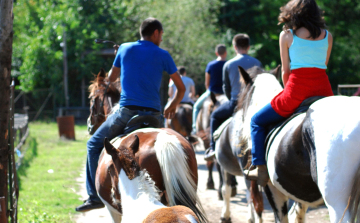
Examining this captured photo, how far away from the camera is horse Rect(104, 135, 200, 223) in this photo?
2.57m

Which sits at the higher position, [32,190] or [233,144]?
[233,144]

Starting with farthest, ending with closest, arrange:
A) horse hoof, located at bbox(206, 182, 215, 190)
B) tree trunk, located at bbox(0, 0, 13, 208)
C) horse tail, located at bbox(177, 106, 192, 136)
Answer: horse tail, located at bbox(177, 106, 192, 136)
horse hoof, located at bbox(206, 182, 215, 190)
tree trunk, located at bbox(0, 0, 13, 208)

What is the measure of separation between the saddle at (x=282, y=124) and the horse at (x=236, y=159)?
0.74 m

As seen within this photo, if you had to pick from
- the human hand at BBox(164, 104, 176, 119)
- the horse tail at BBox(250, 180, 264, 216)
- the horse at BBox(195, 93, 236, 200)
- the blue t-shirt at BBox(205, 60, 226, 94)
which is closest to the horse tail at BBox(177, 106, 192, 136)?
the horse at BBox(195, 93, 236, 200)

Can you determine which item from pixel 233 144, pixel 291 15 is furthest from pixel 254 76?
pixel 291 15

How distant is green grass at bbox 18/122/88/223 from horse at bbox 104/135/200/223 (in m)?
2.43

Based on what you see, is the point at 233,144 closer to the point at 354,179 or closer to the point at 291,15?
the point at 291,15

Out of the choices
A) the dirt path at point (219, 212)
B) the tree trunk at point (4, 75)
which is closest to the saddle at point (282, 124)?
the dirt path at point (219, 212)

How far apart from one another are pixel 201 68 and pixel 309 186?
21.2m

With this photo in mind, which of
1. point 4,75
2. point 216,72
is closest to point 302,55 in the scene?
point 4,75

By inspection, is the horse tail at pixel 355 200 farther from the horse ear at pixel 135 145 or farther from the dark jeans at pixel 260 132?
the horse ear at pixel 135 145

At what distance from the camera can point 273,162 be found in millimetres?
3453

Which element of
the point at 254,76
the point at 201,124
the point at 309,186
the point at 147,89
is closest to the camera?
the point at 309,186

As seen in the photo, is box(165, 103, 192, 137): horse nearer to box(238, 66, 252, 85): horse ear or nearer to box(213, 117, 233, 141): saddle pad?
box(213, 117, 233, 141): saddle pad
